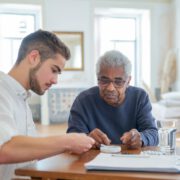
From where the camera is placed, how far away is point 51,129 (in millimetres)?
5398

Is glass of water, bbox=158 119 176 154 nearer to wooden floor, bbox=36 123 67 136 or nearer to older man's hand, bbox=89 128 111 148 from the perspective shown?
older man's hand, bbox=89 128 111 148

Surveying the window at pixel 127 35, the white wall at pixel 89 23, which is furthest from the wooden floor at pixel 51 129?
the window at pixel 127 35

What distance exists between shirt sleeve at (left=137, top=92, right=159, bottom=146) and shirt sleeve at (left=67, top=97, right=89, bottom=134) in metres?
0.30

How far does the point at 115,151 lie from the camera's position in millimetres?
1365

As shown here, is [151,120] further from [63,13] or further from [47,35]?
[63,13]

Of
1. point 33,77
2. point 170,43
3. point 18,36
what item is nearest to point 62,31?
point 18,36

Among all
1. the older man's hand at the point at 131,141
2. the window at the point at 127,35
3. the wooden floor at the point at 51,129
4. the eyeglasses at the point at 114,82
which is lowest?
the wooden floor at the point at 51,129

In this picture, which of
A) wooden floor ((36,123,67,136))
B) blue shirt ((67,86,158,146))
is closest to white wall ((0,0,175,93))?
wooden floor ((36,123,67,136))

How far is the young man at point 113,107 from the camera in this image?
1807 mm

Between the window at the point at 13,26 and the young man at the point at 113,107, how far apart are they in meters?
4.48

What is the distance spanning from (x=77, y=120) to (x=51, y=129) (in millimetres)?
3637

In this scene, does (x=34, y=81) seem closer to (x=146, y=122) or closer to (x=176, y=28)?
(x=146, y=122)

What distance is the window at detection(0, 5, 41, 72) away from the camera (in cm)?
614

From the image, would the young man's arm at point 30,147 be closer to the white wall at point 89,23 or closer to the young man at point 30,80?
the young man at point 30,80
